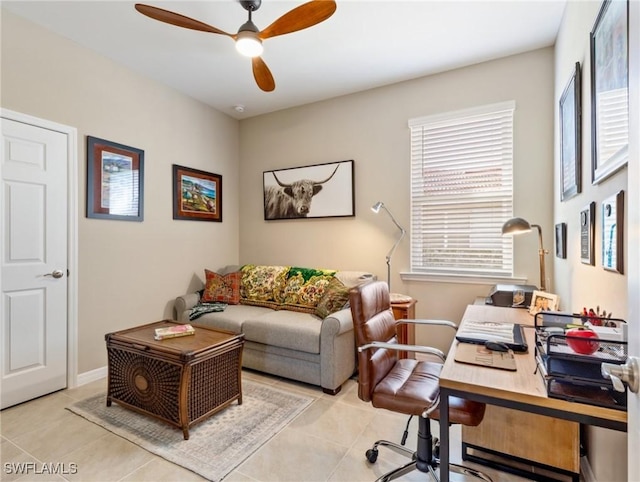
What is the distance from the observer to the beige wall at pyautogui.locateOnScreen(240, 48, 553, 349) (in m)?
2.83

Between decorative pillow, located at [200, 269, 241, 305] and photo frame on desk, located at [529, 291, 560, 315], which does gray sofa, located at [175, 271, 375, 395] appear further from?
photo frame on desk, located at [529, 291, 560, 315]

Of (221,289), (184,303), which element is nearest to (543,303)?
(221,289)

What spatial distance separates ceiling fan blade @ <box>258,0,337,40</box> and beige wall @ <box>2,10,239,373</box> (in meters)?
1.77

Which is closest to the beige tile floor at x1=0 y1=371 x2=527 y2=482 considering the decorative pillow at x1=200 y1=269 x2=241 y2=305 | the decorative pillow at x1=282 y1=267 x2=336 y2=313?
the decorative pillow at x1=282 y1=267 x2=336 y2=313

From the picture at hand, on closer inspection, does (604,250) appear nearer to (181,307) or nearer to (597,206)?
(597,206)

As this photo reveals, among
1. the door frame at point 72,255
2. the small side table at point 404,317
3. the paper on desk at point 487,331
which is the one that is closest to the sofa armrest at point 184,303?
the door frame at point 72,255

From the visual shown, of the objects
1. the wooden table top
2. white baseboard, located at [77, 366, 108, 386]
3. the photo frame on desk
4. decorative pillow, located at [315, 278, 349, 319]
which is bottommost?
white baseboard, located at [77, 366, 108, 386]

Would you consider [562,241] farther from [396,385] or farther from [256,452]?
[256,452]

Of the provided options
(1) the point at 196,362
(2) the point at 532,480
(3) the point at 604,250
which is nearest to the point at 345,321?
(1) the point at 196,362

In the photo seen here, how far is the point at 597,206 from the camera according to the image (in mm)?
1488

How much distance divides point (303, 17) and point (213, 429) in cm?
261

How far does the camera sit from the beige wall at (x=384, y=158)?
2.83 metres

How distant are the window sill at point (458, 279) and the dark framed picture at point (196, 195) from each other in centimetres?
238

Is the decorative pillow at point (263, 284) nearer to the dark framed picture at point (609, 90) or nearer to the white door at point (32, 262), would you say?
the white door at point (32, 262)
